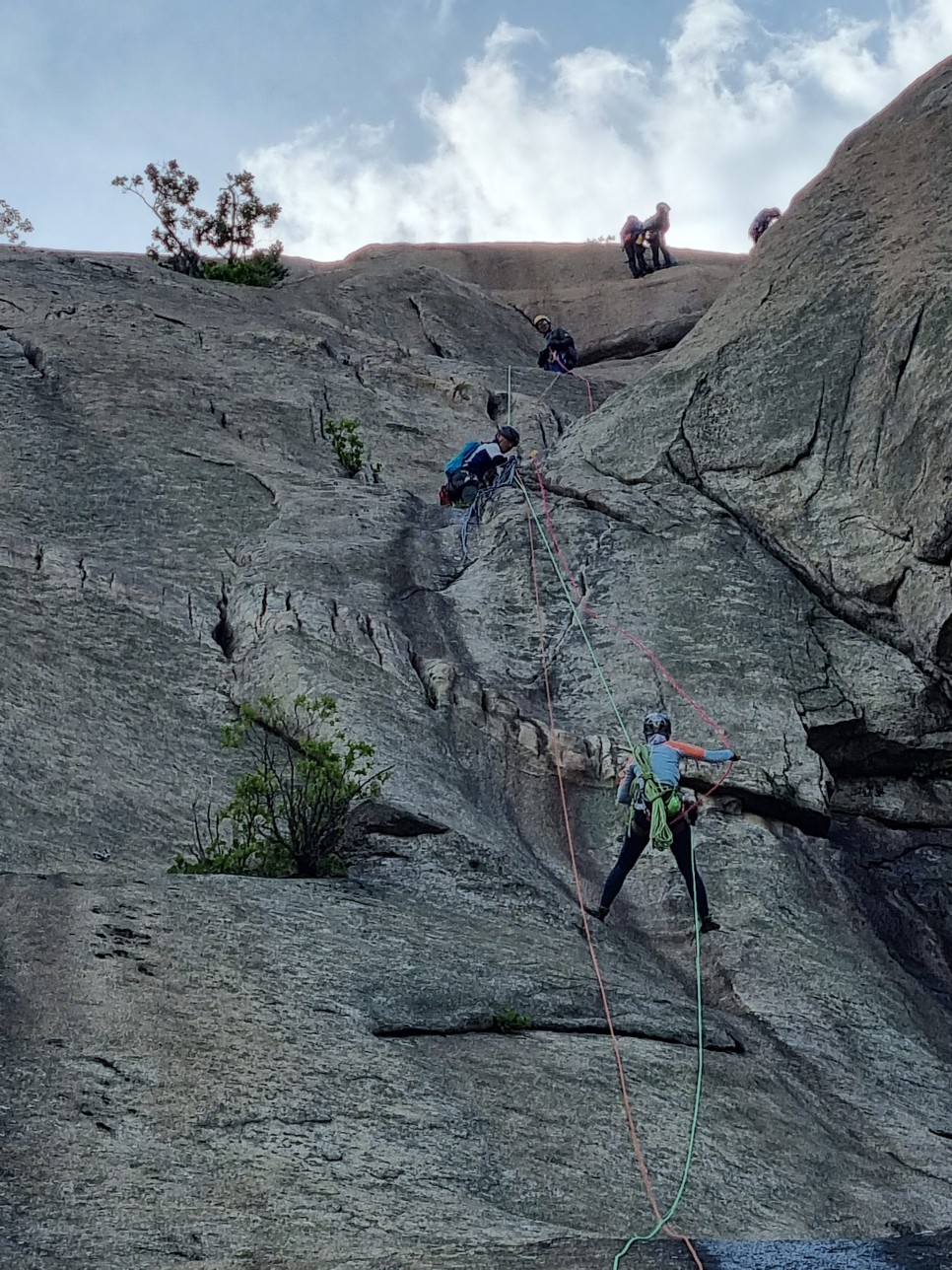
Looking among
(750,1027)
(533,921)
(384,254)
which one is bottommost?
(750,1027)

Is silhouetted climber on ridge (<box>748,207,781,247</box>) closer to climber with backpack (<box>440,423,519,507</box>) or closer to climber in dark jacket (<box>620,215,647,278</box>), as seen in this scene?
climber in dark jacket (<box>620,215,647,278</box>)

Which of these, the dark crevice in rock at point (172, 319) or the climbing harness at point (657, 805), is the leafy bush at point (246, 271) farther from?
the climbing harness at point (657, 805)

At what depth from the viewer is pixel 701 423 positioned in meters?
17.2

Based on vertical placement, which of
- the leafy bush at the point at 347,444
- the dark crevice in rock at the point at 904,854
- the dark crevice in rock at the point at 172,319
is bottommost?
the dark crevice in rock at the point at 904,854

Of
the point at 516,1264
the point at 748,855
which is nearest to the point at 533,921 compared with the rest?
the point at 748,855

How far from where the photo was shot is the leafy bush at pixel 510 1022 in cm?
873

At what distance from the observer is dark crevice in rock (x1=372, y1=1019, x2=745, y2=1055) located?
326 inches

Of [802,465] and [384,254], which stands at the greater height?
[384,254]

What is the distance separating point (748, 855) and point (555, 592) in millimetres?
4322

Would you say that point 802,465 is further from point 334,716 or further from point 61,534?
point 61,534

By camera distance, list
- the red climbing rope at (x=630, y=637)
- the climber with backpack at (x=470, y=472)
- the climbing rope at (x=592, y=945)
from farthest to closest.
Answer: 1. the climber with backpack at (x=470, y=472)
2. the red climbing rope at (x=630, y=637)
3. the climbing rope at (x=592, y=945)

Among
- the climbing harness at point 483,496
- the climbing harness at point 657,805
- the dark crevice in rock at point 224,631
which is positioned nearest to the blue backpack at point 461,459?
the climbing harness at point 483,496

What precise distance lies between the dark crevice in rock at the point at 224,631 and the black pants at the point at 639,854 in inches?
189

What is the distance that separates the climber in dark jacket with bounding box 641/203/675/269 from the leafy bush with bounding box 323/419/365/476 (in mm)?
16733
